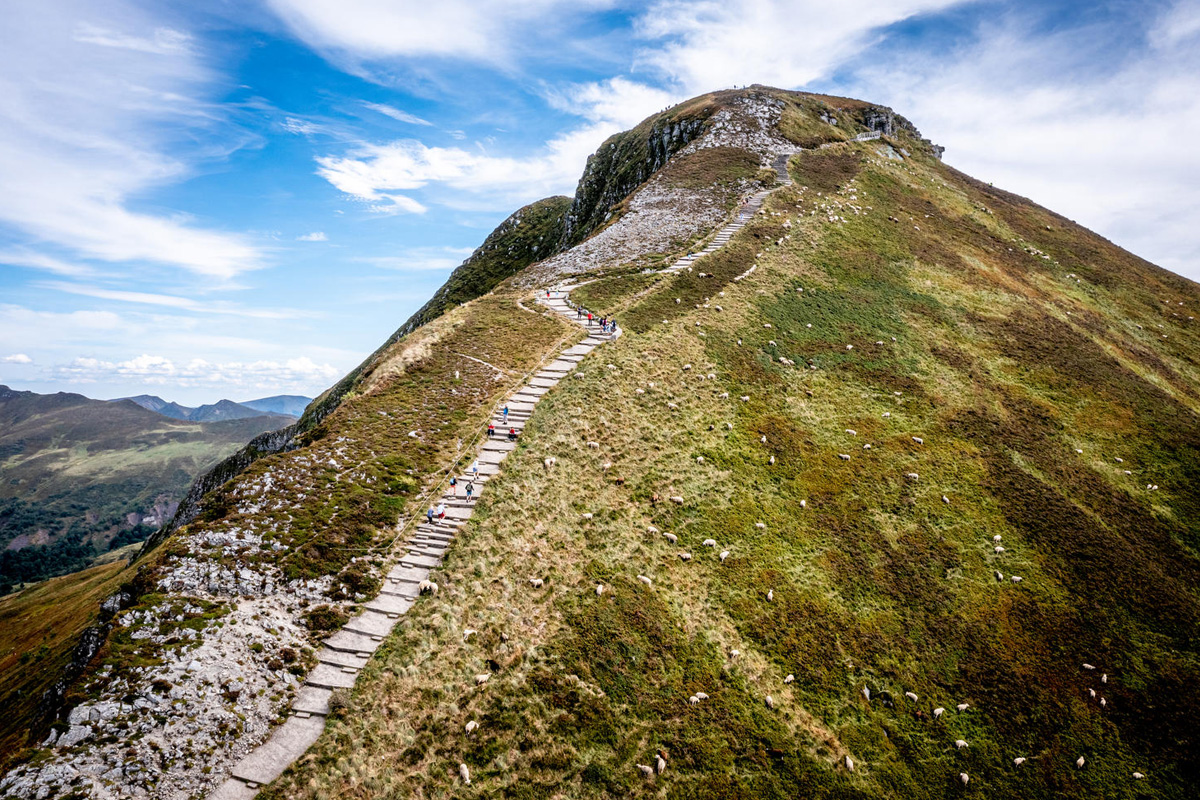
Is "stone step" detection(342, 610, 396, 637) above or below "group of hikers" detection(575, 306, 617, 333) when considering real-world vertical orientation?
below

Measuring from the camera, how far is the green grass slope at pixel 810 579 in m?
19.1

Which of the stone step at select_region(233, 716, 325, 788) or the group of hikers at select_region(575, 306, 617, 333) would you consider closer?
the stone step at select_region(233, 716, 325, 788)

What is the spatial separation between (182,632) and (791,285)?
47.3 metres

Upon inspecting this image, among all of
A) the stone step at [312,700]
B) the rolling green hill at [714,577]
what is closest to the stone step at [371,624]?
the rolling green hill at [714,577]

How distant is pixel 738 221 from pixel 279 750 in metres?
58.4

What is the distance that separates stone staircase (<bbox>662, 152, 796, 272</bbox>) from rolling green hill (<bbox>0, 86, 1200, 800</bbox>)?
5815 mm

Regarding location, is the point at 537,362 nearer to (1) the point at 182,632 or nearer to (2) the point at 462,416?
(2) the point at 462,416

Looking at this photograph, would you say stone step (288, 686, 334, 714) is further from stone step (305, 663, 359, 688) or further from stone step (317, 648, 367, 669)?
stone step (317, 648, 367, 669)

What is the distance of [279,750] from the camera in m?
16.6

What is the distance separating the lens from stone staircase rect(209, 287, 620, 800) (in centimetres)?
1622

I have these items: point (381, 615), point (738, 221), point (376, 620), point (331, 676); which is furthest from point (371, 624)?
point (738, 221)

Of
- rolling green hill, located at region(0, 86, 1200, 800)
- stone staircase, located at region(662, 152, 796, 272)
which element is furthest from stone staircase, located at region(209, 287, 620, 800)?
stone staircase, located at region(662, 152, 796, 272)

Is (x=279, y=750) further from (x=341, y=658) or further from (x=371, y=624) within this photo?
(x=371, y=624)

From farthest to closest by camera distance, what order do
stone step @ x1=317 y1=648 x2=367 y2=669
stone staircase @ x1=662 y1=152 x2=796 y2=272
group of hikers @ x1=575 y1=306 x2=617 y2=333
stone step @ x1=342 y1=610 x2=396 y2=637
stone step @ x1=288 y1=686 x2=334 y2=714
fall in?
stone staircase @ x1=662 y1=152 x2=796 y2=272 < group of hikers @ x1=575 y1=306 x2=617 y2=333 < stone step @ x1=342 y1=610 x2=396 y2=637 < stone step @ x1=317 y1=648 x2=367 y2=669 < stone step @ x1=288 y1=686 x2=334 y2=714
